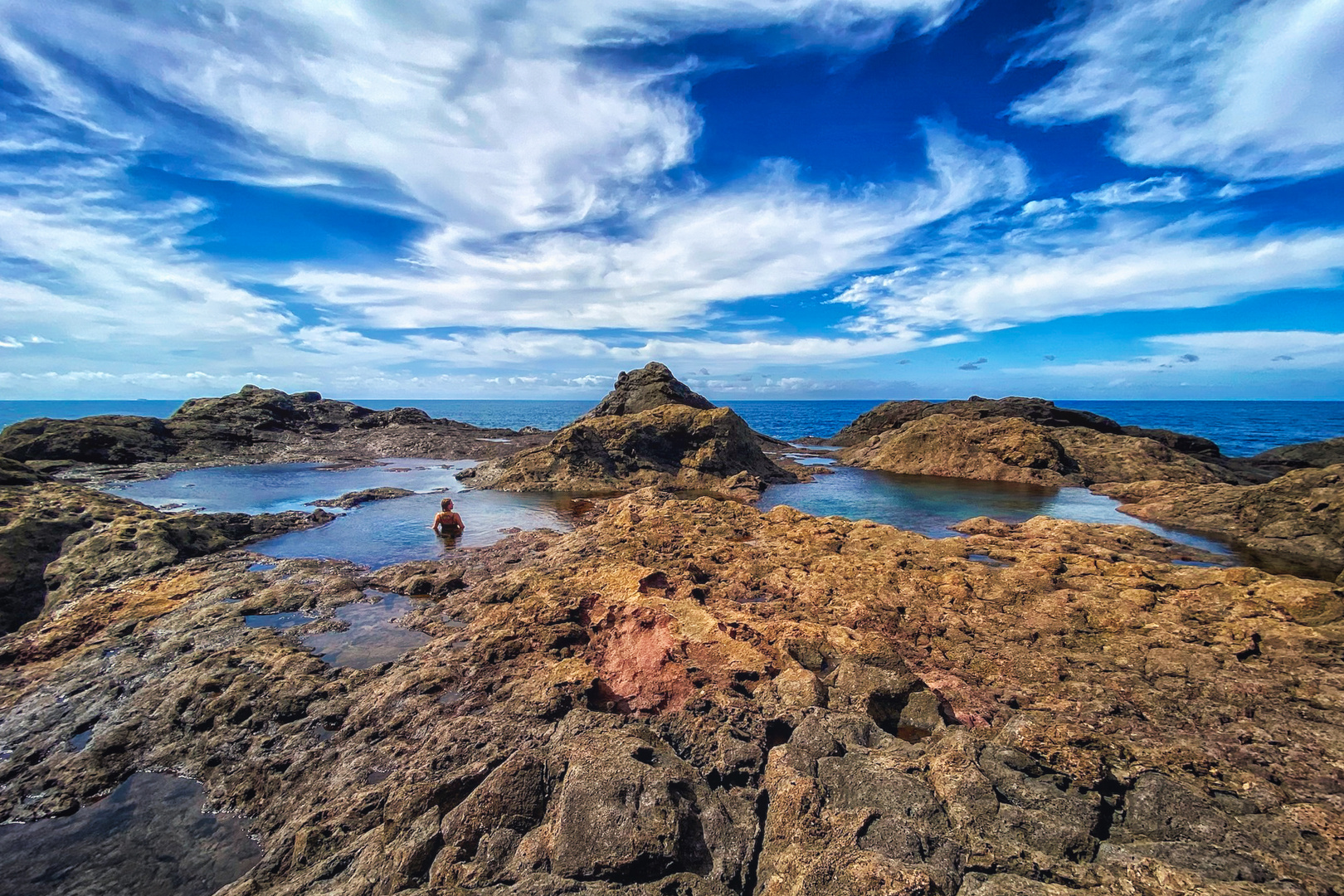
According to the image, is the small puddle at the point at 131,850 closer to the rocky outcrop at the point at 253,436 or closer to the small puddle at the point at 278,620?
the small puddle at the point at 278,620

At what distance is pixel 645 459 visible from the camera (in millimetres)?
35531

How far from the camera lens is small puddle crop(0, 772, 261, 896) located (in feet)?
19.1

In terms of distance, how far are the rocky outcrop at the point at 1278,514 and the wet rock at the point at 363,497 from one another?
3874 centimetres

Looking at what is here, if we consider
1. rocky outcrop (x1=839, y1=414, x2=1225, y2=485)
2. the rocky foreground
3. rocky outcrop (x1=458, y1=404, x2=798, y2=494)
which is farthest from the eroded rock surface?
the rocky foreground

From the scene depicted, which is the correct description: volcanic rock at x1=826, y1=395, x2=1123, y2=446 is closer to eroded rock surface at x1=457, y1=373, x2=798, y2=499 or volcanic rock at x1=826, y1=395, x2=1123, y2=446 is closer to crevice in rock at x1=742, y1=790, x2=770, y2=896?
eroded rock surface at x1=457, y1=373, x2=798, y2=499

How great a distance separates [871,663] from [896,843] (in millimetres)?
4371

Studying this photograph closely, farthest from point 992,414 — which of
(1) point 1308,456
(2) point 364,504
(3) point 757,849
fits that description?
(3) point 757,849

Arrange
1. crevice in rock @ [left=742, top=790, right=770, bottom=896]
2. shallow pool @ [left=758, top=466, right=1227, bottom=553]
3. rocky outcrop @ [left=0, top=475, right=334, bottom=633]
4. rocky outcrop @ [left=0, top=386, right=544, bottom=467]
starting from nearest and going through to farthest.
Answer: crevice in rock @ [left=742, top=790, right=770, bottom=896]
rocky outcrop @ [left=0, top=475, right=334, bottom=633]
shallow pool @ [left=758, top=466, right=1227, bottom=553]
rocky outcrop @ [left=0, top=386, right=544, bottom=467]

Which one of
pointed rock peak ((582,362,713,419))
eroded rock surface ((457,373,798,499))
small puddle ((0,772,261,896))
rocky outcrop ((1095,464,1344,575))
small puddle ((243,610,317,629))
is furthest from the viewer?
pointed rock peak ((582,362,713,419))

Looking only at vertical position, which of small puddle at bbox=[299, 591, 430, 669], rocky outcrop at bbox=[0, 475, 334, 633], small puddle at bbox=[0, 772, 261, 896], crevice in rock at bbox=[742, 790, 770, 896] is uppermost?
rocky outcrop at bbox=[0, 475, 334, 633]

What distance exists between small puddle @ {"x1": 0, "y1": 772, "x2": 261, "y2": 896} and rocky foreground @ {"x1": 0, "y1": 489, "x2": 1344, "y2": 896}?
0.33 m

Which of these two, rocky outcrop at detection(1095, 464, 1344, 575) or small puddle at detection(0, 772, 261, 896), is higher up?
rocky outcrop at detection(1095, 464, 1344, 575)

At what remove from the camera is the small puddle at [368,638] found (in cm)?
1023

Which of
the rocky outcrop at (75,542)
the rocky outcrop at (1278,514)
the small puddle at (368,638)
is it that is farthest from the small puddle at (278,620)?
the rocky outcrop at (1278,514)
